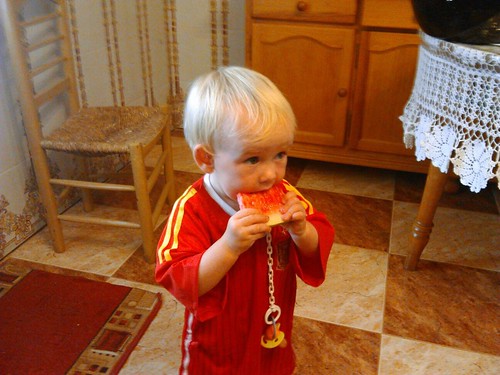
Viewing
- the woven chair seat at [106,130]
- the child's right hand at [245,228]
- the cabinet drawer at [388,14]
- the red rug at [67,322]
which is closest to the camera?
the child's right hand at [245,228]

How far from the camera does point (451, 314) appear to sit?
1.41 meters

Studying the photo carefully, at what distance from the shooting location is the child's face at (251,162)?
2.38 feet

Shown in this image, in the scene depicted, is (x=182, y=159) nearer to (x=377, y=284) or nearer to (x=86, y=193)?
(x=86, y=193)

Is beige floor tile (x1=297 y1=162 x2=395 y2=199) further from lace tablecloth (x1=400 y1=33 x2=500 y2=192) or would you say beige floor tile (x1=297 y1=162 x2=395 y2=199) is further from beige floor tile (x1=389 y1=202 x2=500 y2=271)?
lace tablecloth (x1=400 y1=33 x2=500 y2=192)

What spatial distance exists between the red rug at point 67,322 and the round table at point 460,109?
0.90m

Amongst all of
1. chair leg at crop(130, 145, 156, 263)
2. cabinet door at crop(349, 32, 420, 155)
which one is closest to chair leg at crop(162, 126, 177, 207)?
chair leg at crop(130, 145, 156, 263)

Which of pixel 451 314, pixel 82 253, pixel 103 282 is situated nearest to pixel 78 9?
pixel 82 253

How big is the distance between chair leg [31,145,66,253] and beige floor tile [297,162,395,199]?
1.00 m

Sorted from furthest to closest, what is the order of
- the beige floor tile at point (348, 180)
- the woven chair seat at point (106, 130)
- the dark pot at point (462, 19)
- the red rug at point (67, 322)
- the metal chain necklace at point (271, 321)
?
the beige floor tile at point (348, 180), the woven chair seat at point (106, 130), the red rug at point (67, 322), the dark pot at point (462, 19), the metal chain necklace at point (271, 321)

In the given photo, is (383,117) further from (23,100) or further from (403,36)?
(23,100)

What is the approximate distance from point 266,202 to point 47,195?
1055mm

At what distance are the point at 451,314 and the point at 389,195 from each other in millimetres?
725

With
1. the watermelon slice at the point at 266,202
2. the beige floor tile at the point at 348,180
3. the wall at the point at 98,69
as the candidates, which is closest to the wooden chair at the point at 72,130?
the wall at the point at 98,69

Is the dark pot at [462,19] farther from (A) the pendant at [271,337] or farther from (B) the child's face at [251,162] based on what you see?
(A) the pendant at [271,337]
